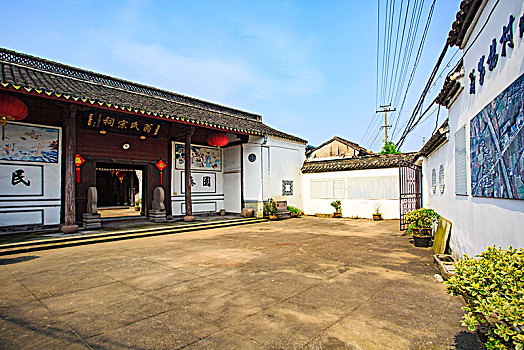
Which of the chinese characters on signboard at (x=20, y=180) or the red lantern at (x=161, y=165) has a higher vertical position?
the red lantern at (x=161, y=165)

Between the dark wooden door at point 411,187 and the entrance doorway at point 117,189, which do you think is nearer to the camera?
the dark wooden door at point 411,187

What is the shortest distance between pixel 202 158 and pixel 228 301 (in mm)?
9269

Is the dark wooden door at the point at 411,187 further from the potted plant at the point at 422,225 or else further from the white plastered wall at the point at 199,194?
the white plastered wall at the point at 199,194

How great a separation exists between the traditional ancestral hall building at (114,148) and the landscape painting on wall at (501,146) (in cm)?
739

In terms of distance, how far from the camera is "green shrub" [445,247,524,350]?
5.00 feet

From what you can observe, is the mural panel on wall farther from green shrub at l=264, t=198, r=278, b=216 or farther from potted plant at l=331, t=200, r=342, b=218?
potted plant at l=331, t=200, r=342, b=218

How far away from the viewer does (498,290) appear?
170 cm

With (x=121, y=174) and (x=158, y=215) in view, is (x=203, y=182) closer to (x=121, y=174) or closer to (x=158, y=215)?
(x=158, y=215)

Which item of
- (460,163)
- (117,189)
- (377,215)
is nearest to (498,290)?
(460,163)

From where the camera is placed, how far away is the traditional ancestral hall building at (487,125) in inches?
86.0

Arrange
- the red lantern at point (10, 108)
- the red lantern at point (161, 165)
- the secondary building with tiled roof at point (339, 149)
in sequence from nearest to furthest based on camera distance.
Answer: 1. the red lantern at point (10, 108)
2. the red lantern at point (161, 165)
3. the secondary building with tiled roof at point (339, 149)

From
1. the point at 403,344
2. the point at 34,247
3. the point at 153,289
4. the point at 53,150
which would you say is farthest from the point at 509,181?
the point at 53,150

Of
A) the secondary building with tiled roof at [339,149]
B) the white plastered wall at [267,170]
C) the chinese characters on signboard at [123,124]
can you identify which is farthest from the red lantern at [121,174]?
the secondary building with tiled roof at [339,149]

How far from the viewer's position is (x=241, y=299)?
322 cm
